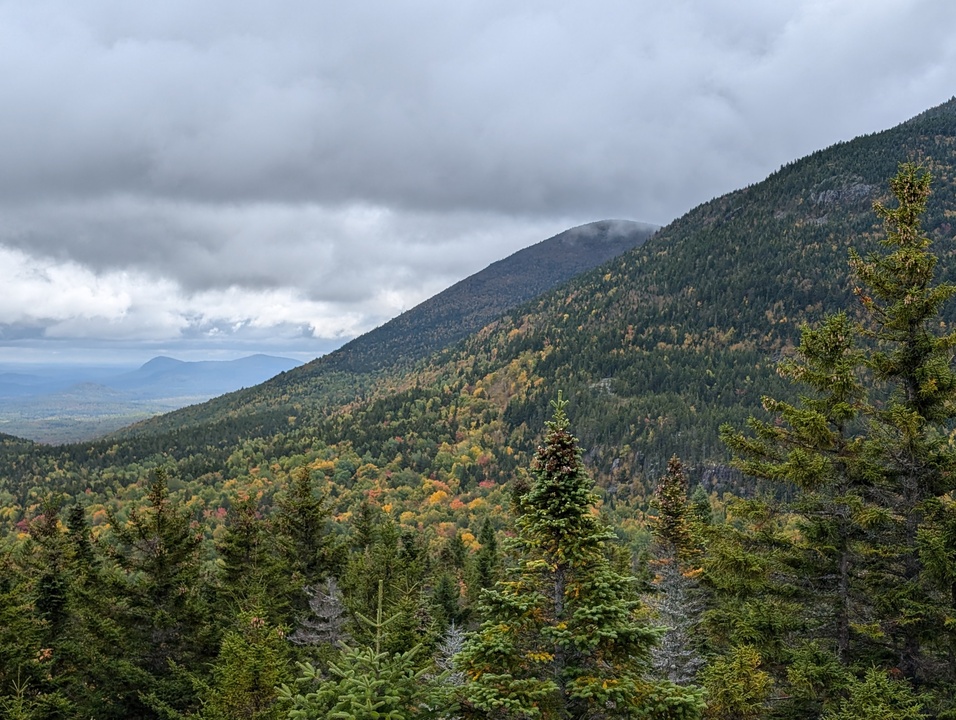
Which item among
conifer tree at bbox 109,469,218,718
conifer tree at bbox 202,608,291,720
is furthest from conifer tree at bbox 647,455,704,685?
conifer tree at bbox 109,469,218,718

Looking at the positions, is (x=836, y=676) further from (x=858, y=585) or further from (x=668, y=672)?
(x=668, y=672)

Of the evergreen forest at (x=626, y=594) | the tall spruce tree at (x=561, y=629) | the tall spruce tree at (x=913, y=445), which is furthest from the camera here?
the tall spruce tree at (x=913, y=445)

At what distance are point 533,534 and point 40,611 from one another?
2832 cm

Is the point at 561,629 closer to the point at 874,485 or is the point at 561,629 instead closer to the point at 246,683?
the point at 874,485

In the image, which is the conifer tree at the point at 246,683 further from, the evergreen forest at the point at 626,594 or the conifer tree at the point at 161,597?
the conifer tree at the point at 161,597

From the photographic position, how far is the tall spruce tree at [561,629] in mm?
9953

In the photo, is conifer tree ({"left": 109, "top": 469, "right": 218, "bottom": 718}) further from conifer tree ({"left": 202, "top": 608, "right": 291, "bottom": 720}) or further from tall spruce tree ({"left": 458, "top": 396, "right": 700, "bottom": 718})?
tall spruce tree ({"left": 458, "top": 396, "right": 700, "bottom": 718})

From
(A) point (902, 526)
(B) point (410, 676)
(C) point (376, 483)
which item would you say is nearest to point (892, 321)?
(A) point (902, 526)

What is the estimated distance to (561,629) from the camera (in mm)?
10430

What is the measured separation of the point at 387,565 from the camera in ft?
111

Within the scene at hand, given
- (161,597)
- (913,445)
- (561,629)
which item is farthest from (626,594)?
(161,597)

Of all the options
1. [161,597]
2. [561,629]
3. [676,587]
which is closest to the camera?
[561,629]

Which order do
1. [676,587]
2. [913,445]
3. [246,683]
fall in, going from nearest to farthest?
[913,445]
[246,683]
[676,587]

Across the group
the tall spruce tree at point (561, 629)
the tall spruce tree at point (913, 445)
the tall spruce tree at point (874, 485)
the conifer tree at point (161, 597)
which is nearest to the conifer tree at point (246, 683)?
the conifer tree at point (161, 597)
